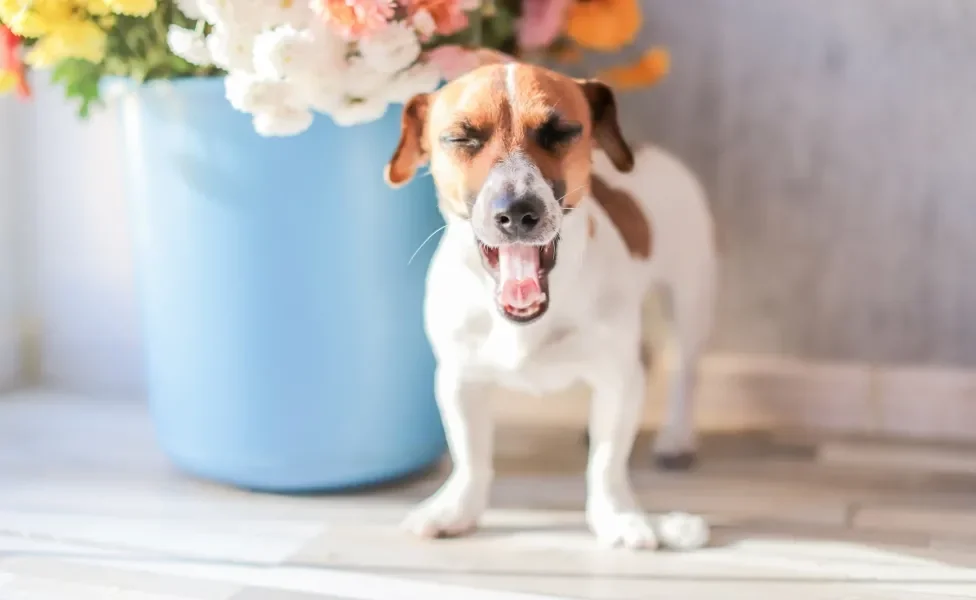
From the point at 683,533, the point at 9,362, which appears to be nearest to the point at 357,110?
the point at 683,533

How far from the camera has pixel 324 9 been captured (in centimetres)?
90

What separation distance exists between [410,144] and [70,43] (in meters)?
0.38

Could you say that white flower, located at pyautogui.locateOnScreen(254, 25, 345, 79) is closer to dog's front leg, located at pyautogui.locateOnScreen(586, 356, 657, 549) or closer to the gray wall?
dog's front leg, located at pyautogui.locateOnScreen(586, 356, 657, 549)

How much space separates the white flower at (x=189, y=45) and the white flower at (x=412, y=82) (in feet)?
0.64

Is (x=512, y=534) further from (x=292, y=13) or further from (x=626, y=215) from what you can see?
(x=292, y=13)

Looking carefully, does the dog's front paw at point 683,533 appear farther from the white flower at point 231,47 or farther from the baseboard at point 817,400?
the white flower at point 231,47

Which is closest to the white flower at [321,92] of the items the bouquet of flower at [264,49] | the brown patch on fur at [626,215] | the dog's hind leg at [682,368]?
the bouquet of flower at [264,49]

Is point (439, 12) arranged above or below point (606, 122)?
above

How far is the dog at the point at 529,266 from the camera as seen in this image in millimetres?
863

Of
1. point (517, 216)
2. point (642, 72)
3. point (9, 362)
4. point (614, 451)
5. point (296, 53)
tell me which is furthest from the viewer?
point (9, 362)

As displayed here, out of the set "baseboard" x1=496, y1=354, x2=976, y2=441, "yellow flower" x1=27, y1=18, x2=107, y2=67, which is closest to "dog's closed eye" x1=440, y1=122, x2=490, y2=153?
"yellow flower" x1=27, y1=18, x2=107, y2=67

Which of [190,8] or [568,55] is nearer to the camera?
[190,8]

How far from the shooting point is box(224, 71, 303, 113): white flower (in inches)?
37.0

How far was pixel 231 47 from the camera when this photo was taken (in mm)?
933
